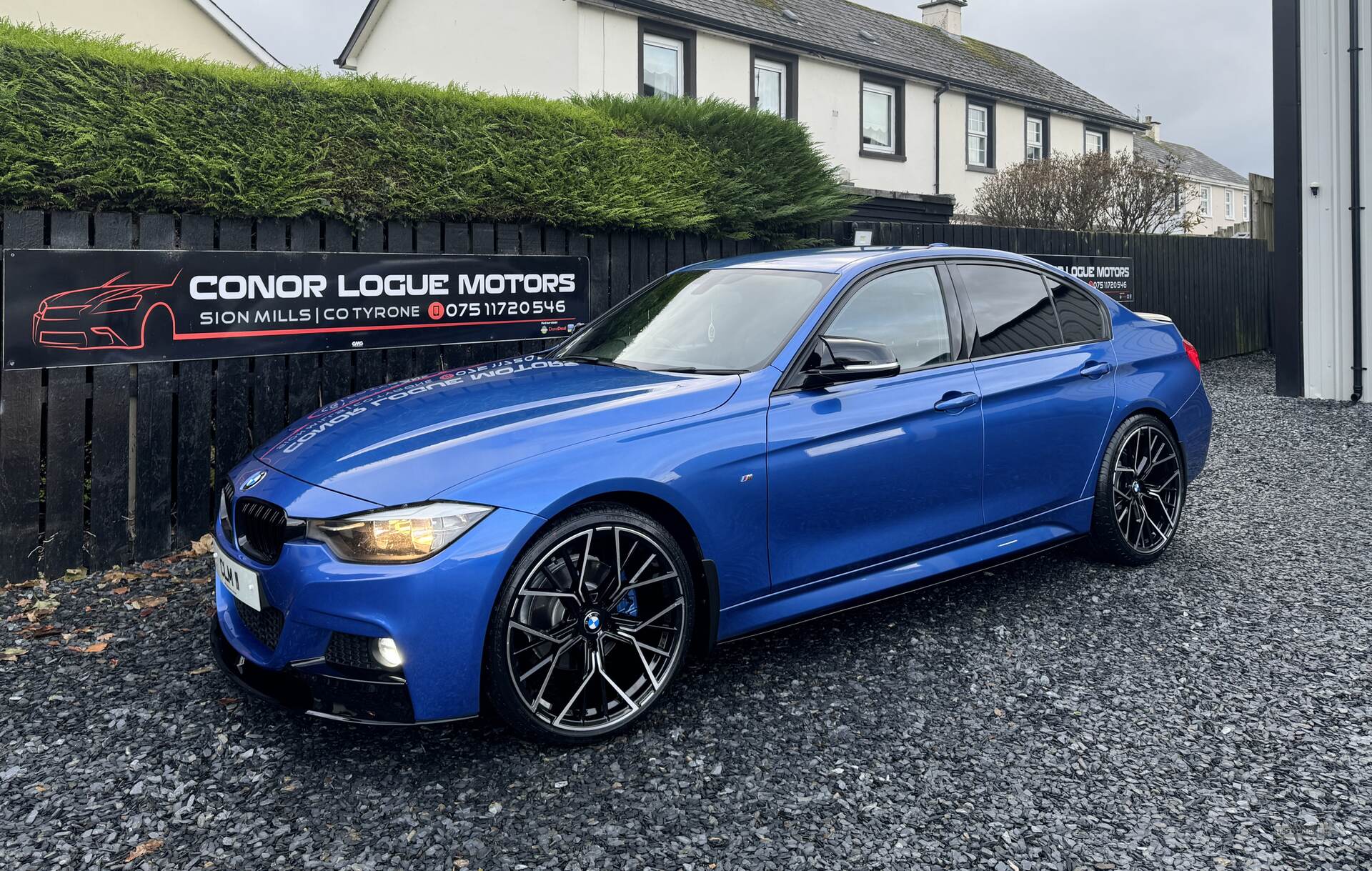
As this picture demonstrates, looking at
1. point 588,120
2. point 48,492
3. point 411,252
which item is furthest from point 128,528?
point 588,120

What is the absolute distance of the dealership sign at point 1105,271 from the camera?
13055 mm

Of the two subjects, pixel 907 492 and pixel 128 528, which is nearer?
pixel 907 492

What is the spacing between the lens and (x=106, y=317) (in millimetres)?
5531

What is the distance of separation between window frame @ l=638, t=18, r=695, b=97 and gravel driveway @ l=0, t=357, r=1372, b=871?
1428cm

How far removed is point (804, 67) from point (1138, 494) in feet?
53.4

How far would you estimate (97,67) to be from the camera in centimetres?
557

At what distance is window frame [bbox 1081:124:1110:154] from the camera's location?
2686 centimetres

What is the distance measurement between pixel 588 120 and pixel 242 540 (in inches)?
183

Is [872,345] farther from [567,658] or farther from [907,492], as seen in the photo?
[567,658]

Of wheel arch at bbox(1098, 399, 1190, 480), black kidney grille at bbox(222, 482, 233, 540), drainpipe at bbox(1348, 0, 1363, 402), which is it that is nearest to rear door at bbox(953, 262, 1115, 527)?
wheel arch at bbox(1098, 399, 1190, 480)

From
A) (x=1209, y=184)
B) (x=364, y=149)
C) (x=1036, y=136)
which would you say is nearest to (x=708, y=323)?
(x=364, y=149)

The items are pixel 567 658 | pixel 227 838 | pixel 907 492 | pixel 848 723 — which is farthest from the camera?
pixel 907 492

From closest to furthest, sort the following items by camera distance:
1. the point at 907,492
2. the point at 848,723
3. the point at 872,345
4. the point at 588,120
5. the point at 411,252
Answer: the point at 848,723 → the point at 872,345 → the point at 907,492 → the point at 411,252 → the point at 588,120

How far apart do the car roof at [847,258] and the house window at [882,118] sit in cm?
1675
